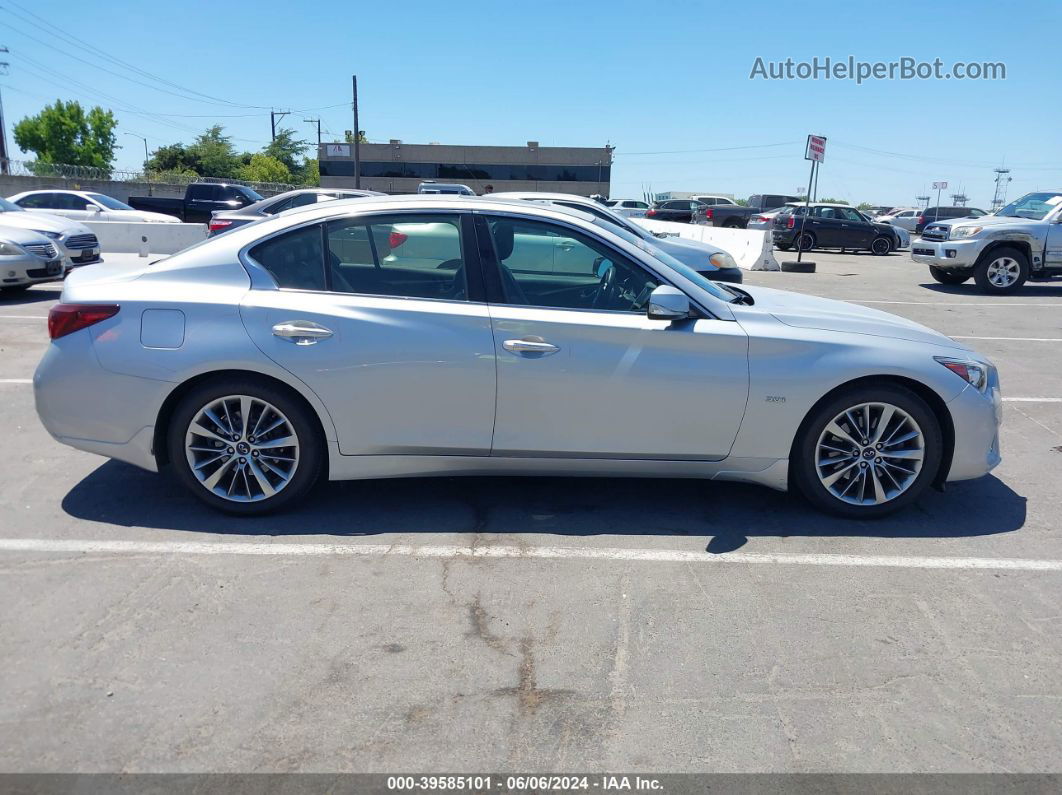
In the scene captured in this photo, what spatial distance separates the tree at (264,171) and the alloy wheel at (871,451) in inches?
3180

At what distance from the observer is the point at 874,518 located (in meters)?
4.59

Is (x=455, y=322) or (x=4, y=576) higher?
(x=455, y=322)

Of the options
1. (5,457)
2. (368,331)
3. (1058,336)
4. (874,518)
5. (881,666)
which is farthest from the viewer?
(1058,336)

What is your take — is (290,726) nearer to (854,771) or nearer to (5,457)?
(854,771)

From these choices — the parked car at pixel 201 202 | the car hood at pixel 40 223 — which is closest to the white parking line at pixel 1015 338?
the car hood at pixel 40 223

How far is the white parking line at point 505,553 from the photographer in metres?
4.09

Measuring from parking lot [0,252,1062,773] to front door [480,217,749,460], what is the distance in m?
0.50

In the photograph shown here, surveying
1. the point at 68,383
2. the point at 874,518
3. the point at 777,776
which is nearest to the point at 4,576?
the point at 68,383

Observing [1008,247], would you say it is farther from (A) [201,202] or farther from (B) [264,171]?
(B) [264,171]

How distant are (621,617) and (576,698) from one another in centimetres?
61

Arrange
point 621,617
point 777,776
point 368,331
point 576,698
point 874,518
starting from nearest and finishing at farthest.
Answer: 1. point 777,776
2. point 576,698
3. point 621,617
4. point 368,331
5. point 874,518

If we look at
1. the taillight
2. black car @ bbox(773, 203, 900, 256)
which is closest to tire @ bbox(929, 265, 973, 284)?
black car @ bbox(773, 203, 900, 256)

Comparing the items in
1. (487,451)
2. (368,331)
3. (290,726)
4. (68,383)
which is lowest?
(290,726)

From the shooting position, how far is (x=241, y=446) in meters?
4.38
